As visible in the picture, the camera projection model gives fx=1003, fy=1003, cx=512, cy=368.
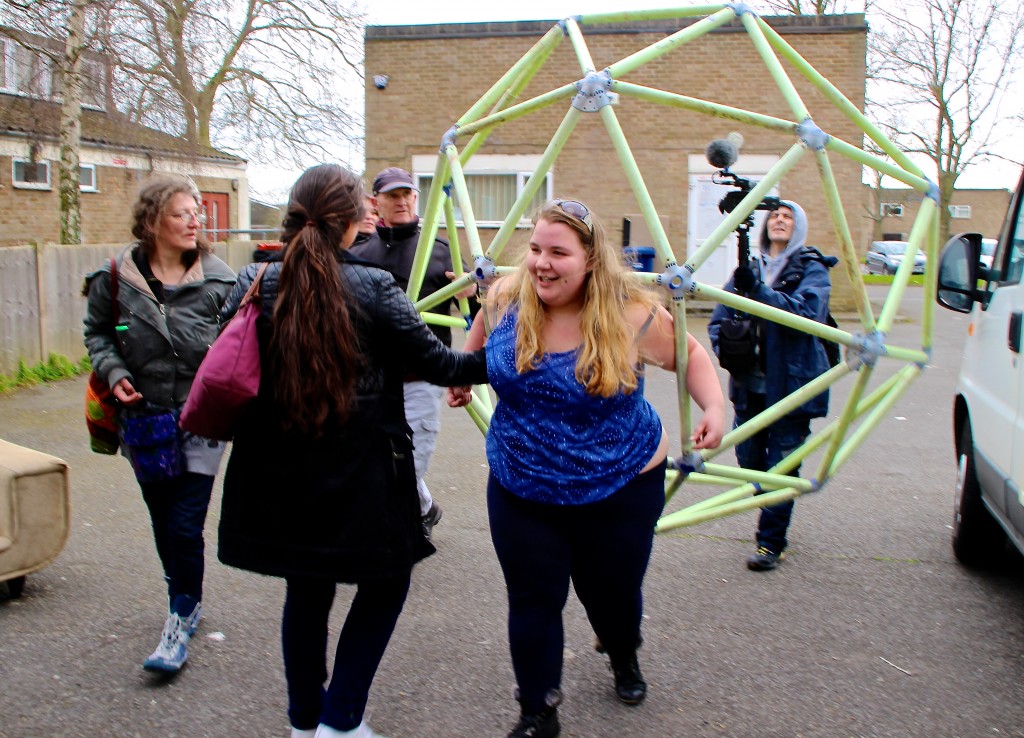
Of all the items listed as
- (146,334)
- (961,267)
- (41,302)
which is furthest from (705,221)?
(146,334)

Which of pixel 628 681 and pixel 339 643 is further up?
pixel 339 643

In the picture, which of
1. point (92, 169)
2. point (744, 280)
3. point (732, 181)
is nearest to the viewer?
point (732, 181)

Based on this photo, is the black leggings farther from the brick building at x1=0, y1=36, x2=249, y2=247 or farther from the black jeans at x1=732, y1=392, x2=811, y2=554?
the brick building at x1=0, y1=36, x2=249, y2=247

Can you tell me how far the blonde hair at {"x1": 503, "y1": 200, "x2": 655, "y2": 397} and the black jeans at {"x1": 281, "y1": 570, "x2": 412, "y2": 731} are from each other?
2.42ft

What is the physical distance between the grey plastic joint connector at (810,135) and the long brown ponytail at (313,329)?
4.71ft

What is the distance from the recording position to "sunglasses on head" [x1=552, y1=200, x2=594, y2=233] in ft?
9.47

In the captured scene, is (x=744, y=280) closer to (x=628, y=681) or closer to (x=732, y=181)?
(x=732, y=181)

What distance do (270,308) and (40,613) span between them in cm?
223

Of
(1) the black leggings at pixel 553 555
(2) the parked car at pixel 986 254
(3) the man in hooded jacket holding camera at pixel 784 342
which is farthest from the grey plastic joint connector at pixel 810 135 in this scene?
(2) the parked car at pixel 986 254

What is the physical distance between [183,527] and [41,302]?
24.5 feet

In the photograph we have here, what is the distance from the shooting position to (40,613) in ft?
13.5

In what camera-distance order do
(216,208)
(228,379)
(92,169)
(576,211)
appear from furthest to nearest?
(216,208) < (92,169) < (576,211) < (228,379)

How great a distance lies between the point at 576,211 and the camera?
9.50 feet

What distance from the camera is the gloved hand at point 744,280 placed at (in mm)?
4012
